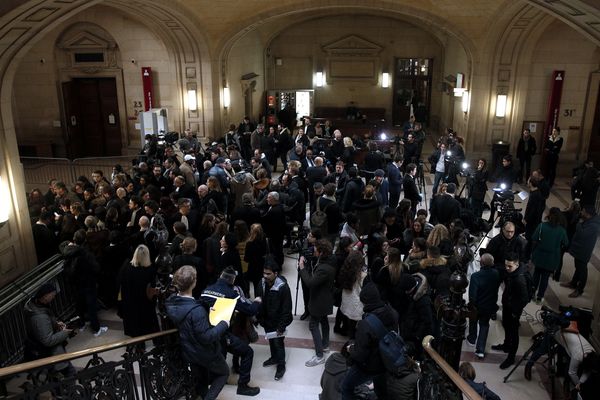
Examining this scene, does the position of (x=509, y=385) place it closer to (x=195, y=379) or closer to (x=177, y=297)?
(x=195, y=379)

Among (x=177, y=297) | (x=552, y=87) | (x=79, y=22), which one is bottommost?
(x=177, y=297)

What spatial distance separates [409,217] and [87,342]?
4788 millimetres

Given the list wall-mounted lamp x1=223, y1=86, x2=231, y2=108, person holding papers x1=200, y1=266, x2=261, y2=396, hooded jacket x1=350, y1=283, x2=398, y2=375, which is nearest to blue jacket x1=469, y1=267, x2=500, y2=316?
hooded jacket x1=350, y1=283, x2=398, y2=375

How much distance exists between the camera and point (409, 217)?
26.1 ft

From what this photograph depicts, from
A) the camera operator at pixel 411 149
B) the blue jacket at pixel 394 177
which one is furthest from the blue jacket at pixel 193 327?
the camera operator at pixel 411 149

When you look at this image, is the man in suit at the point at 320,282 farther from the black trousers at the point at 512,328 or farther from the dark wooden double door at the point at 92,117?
the dark wooden double door at the point at 92,117

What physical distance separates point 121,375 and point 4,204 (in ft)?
14.0

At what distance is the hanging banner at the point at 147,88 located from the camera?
15.7 meters

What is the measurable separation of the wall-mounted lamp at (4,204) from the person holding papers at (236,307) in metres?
3.79

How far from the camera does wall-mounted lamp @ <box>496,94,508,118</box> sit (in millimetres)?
14484

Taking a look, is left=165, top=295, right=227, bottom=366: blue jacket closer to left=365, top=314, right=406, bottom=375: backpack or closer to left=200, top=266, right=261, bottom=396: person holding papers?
left=200, top=266, right=261, bottom=396: person holding papers

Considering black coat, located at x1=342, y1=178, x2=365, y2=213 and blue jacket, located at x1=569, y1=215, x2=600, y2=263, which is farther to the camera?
black coat, located at x1=342, y1=178, x2=365, y2=213

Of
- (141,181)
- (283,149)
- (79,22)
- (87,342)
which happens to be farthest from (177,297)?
(79,22)

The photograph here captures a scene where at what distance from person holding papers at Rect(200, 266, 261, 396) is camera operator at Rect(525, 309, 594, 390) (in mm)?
3080
